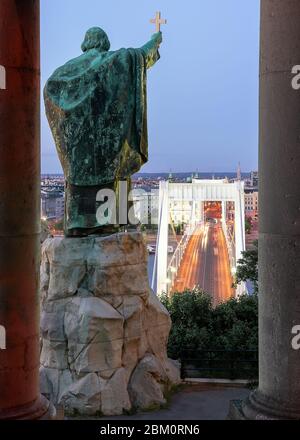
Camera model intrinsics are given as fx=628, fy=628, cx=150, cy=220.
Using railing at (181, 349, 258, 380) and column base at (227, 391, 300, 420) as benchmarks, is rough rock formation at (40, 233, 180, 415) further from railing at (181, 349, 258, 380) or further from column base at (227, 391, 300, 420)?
column base at (227, 391, 300, 420)

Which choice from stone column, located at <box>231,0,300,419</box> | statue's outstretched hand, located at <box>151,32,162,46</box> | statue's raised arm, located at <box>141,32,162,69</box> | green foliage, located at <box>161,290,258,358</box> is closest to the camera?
stone column, located at <box>231,0,300,419</box>

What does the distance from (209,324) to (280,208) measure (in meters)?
12.3

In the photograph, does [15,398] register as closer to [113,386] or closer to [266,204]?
[266,204]

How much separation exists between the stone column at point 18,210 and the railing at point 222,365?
8010mm

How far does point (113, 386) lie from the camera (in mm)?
12422

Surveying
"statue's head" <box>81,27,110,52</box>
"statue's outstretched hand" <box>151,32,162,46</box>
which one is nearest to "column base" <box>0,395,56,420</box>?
"statue's head" <box>81,27,110,52</box>

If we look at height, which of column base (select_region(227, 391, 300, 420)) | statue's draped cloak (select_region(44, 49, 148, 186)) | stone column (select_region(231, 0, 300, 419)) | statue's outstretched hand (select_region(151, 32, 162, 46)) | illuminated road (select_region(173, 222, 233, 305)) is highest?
statue's outstretched hand (select_region(151, 32, 162, 46))

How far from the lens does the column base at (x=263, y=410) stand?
6875 millimetres

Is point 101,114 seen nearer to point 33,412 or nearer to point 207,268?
point 33,412

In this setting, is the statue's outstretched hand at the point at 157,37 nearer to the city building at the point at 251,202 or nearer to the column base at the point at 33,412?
the column base at the point at 33,412

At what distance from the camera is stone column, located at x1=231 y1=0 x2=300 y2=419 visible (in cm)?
683

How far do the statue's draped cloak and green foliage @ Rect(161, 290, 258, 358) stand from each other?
5.43 metres

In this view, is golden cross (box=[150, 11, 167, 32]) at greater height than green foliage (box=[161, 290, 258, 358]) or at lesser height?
greater

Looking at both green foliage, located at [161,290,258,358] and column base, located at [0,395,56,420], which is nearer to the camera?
column base, located at [0,395,56,420]
